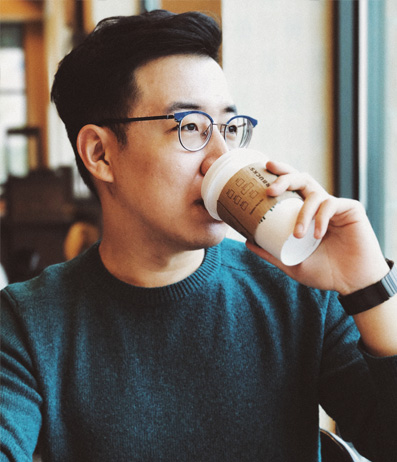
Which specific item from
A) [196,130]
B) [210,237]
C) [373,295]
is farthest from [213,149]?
[373,295]

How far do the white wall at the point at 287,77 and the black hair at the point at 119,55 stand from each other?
1.51 ft

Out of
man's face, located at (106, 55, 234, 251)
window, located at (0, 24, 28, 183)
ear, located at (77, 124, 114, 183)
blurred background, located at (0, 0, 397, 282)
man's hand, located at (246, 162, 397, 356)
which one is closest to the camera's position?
man's hand, located at (246, 162, 397, 356)

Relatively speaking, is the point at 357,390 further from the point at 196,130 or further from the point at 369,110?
the point at 369,110

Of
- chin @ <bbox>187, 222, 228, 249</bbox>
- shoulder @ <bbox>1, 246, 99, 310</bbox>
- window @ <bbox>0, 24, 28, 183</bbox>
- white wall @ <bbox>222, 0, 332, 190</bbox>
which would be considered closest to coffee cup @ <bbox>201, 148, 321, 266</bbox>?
chin @ <bbox>187, 222, 228, 249</bbox>

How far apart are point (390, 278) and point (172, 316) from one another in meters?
0.41

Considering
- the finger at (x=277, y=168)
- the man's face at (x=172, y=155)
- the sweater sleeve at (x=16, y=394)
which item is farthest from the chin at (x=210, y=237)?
the sweater sleeve at (x=16, y=394)

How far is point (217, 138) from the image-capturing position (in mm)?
→ 982

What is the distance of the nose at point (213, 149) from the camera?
978 millimetres

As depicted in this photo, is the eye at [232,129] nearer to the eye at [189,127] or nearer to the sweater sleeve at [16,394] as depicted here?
the eye at [189,127]

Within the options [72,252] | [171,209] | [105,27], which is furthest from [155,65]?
[72,252]

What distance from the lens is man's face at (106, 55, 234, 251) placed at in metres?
0.98

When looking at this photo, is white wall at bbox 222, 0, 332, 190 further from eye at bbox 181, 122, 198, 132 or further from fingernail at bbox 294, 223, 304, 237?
fingernail at bbox 294, 223, 304, 237

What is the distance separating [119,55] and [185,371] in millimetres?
641

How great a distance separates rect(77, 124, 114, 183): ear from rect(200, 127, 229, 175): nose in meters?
0.23
